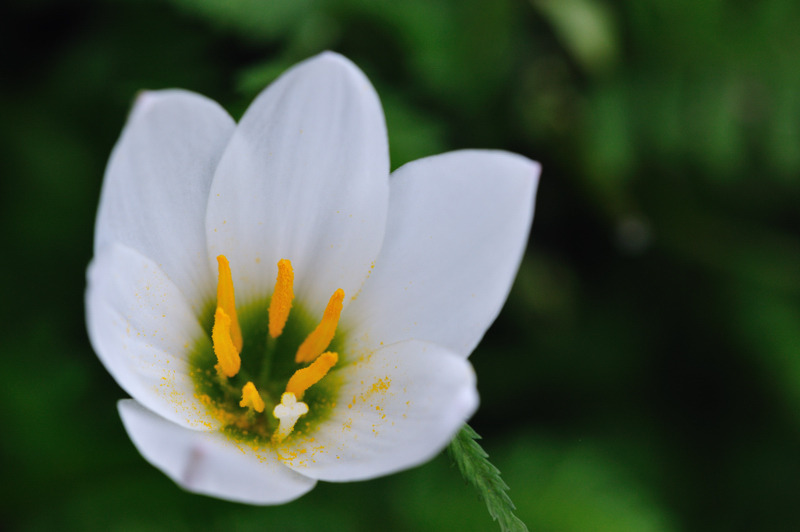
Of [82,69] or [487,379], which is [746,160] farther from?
[82,69]

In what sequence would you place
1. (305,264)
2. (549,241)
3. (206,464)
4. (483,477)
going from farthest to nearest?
(549,241)
(305,264)
(483,477)
(206,464)

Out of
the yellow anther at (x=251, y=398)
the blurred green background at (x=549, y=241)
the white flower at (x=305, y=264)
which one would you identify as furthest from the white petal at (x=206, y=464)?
the blurred green background at (x=549, y=241)

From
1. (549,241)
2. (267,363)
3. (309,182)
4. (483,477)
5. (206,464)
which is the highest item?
(309,182)

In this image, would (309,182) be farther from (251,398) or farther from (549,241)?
(549,241)

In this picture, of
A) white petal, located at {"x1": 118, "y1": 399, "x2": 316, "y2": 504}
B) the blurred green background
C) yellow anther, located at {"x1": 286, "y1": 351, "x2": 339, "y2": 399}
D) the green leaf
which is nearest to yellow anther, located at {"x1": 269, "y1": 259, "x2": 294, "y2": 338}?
yellow anther, located at {"x1": 286, "y1": 351, "x2": 339, "y2": 399}

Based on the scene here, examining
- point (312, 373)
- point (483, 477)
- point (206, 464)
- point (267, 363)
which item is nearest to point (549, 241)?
point (267, 363)

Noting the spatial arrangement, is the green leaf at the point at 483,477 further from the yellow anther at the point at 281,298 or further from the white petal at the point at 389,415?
the yellow anther at the point at 281,298

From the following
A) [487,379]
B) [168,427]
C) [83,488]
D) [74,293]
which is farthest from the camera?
[487,379]

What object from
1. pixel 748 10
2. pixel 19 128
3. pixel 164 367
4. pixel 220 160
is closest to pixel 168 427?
pixel 164 367
